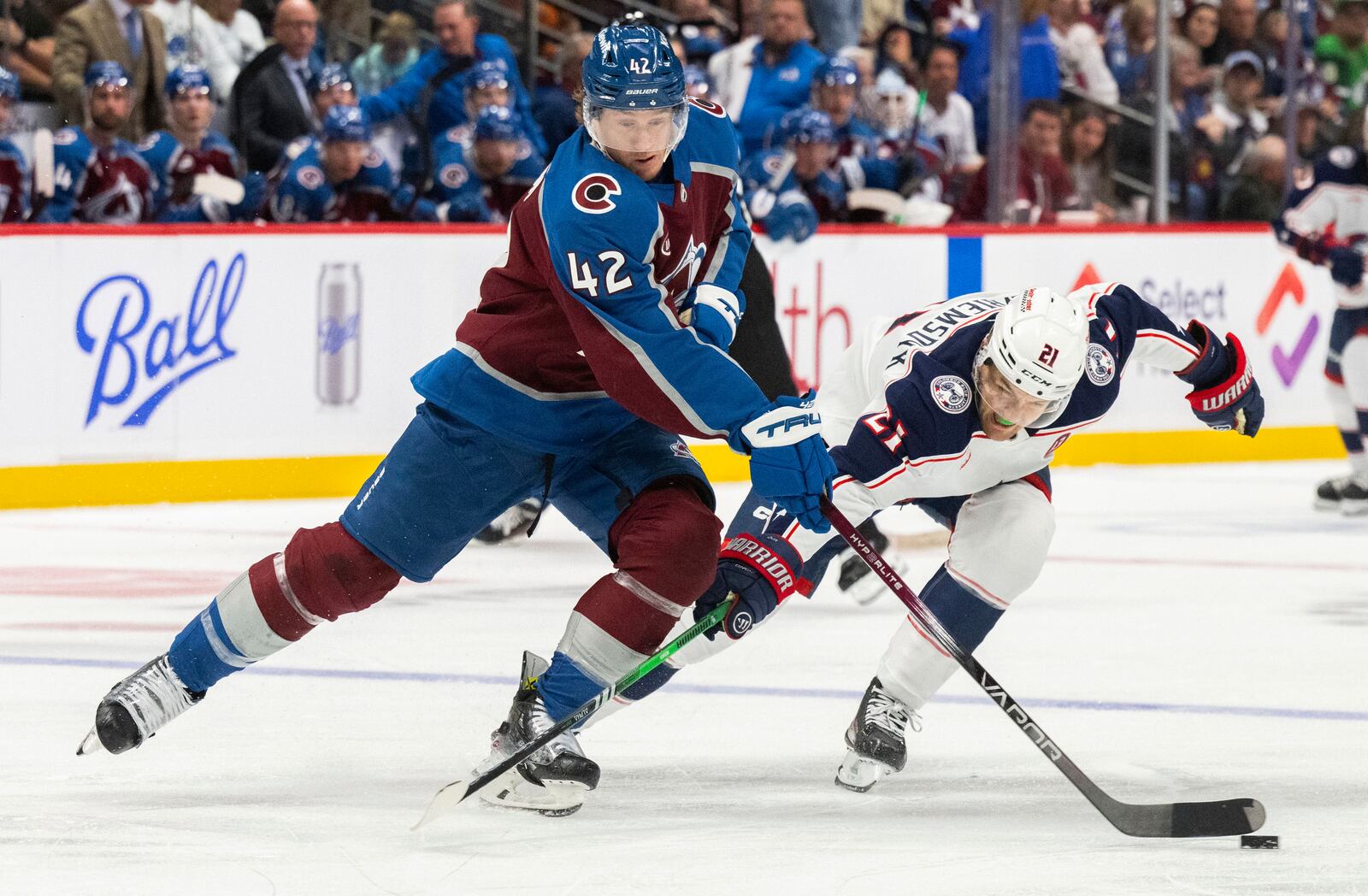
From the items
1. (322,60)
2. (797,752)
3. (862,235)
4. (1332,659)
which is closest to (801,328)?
(862,235)

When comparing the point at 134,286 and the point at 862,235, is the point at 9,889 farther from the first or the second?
the point at 862,235

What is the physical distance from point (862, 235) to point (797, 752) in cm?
448

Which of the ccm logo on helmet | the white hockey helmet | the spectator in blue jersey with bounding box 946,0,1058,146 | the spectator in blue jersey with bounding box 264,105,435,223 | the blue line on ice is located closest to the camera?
the ccm logo on helmet

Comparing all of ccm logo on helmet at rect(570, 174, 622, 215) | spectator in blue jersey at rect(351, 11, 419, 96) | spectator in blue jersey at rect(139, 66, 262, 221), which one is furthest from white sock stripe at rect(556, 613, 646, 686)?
spectator in blue jersey at rect(351, 11, 419, 96)

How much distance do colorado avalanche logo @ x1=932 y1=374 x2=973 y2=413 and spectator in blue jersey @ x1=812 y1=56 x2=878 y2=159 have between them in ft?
16.1

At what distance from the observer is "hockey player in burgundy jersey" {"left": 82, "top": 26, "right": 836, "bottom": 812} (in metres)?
2.96

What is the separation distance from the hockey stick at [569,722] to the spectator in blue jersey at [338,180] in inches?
171

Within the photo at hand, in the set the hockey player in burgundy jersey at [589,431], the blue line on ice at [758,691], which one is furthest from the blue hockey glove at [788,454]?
the blue line on ice at [758,691]

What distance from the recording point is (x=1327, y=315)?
28.8ft

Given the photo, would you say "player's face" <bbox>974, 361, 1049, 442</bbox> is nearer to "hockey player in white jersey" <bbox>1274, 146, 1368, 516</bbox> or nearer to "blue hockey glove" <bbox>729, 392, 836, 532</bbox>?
"blue hockey glove" <bbox>729, 392, 836, 532</bbox>

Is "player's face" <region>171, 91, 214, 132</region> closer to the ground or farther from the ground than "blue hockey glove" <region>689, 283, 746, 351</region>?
farther from the ground

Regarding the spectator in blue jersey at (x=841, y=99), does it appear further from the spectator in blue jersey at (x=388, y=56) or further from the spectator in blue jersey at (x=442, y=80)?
the spectator in blue jersey at (x=388, y=56)

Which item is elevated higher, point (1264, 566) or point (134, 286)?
point (134, 286)

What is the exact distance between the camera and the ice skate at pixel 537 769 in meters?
3.16
